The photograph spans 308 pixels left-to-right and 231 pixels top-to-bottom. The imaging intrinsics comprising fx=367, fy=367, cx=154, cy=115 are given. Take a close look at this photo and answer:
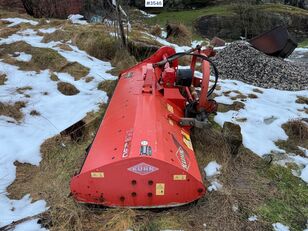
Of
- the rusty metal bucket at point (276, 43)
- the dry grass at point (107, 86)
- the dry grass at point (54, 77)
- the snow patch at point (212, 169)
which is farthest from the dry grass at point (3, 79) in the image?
the rusty metal bucket at point (276, 43)

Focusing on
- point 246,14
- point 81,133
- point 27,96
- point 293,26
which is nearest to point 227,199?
point 81,133

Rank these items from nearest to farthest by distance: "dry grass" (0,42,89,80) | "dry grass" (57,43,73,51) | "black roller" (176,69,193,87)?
"black roller" (176,69,193,87)
"dry grass" (0,42,89,80)
"dry grass" (57,43,73,51)

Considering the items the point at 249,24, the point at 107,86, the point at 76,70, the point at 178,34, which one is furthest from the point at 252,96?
the point at 249,24

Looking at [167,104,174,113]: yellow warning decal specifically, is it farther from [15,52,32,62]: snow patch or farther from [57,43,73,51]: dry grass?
[57,43,73,51]: dry grass

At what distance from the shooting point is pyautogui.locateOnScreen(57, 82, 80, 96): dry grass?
20.1 feet

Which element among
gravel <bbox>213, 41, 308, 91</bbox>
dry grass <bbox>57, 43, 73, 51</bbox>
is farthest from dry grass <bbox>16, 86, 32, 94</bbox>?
gravel <bbox>213, 41, 308, 91</bbox>

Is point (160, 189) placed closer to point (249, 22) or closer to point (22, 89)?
point (22, 89)

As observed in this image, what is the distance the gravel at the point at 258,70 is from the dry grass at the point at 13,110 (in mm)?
4173

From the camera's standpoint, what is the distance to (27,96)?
589 centimetres

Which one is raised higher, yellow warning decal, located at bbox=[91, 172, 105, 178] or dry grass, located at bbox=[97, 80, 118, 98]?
yellow warning decal, located at bbox=[91, 172, 105, 178]

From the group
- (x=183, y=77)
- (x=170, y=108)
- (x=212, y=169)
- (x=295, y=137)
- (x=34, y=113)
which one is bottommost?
(x=295, y=137)

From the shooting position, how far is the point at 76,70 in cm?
702

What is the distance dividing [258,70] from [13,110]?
4979 millimetres

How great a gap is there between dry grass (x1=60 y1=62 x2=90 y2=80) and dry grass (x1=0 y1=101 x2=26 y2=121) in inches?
55.8
